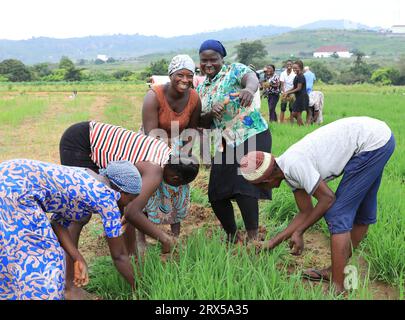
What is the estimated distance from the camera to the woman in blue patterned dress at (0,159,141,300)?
89.7 inches

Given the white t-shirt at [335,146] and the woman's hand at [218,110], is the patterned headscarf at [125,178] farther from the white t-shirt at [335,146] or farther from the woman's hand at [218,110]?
the woman's hand at [218,110]

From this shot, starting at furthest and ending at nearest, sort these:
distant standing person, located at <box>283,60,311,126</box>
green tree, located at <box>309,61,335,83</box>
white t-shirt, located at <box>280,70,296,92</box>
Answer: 1. green tree, located at <box>309,61,335,83</box>
2. white t-shirt, located at <box>280,70,296,92</box>
3. distant standing person, located at <box>283,60,311,126</box>

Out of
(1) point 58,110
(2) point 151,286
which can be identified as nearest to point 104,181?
(2) point 151,286

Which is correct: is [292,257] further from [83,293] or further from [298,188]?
[83,293]

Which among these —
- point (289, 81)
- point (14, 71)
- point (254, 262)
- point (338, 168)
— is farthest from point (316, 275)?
point (14, 71)

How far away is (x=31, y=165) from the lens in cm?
234

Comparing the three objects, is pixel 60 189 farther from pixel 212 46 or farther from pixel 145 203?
pixel 212 46

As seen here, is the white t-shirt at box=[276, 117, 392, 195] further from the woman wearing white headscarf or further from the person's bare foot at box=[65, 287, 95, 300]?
the person's bare foot at box=[65, 287, 95, 300]

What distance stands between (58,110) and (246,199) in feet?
48.4

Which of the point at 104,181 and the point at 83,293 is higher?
the point at 104,181

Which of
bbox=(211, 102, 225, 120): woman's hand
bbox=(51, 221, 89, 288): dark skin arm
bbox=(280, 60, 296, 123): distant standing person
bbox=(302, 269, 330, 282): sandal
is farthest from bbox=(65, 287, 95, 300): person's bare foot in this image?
bbox=(280, 60, 296, 123): distant standing person

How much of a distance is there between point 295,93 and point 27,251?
792 cm

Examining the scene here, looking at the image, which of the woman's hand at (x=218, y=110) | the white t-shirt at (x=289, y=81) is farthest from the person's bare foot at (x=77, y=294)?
the white t-shirt at (x=289, y=81)

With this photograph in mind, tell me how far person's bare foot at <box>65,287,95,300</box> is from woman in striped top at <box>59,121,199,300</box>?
0.05 m
